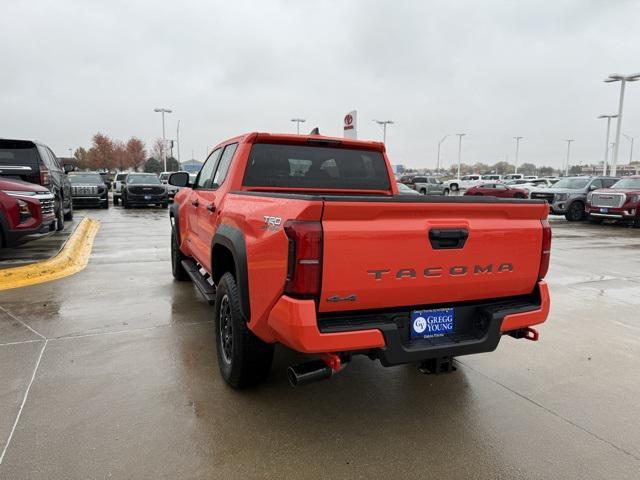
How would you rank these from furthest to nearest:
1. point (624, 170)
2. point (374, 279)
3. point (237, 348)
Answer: point (624, 170) → point (237, 348) → point (374, 279)

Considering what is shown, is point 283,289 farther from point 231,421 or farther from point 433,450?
point 433,450

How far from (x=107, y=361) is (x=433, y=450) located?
267cm

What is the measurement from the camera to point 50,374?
→ 361cm

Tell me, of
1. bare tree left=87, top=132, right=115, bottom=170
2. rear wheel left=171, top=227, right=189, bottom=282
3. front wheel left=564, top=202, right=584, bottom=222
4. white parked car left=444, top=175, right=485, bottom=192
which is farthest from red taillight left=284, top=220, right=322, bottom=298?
bare tree left=87, top=132, right=115, bottom=170

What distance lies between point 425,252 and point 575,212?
1824 cm

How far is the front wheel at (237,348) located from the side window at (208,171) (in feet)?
5.83

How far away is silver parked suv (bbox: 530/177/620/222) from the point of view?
18.2m

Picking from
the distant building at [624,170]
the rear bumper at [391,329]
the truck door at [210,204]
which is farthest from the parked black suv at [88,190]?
the distant building at [624,170]

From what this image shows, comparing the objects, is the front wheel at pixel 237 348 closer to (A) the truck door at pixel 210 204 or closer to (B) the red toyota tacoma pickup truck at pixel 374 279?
(B) the red toyota tacoma pickup truck at pixel 374 279

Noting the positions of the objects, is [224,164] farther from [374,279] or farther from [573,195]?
[573,195]

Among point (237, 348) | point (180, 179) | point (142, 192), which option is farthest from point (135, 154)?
point (237, 348)

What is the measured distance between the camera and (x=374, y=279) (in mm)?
2611

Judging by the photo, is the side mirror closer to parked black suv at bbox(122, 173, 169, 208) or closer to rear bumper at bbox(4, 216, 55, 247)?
rear bumper at bbox(4, 216, 55, 247)

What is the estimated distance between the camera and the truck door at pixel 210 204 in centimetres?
417
